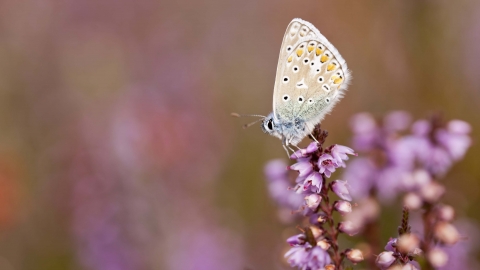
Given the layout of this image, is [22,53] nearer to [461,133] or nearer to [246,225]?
[246,225]

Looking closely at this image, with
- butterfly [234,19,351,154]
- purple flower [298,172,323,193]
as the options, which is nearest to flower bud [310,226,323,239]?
purple flower [298,172,323,193]

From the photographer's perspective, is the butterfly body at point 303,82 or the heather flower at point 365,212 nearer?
the heather flower at point 365,212

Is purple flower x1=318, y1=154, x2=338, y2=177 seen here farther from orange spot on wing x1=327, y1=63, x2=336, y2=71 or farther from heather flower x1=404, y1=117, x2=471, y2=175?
orange spot on wing x1=327, y1=63, x2=336, y2=71

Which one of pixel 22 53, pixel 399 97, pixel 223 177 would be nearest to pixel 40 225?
pixel 223 177

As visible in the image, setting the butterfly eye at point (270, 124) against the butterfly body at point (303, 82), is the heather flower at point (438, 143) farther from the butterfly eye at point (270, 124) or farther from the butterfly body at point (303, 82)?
the butterfly eye at point (270, 124)

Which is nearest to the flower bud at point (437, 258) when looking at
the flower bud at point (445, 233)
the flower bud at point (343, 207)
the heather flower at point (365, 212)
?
the flower bud at point (445, 233)

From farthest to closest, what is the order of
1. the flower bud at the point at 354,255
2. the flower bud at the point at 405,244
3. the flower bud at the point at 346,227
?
the flower bud at the point at 346,227 → the flower bud at the point at 354,255 → the flower bud at the point at 405,244
